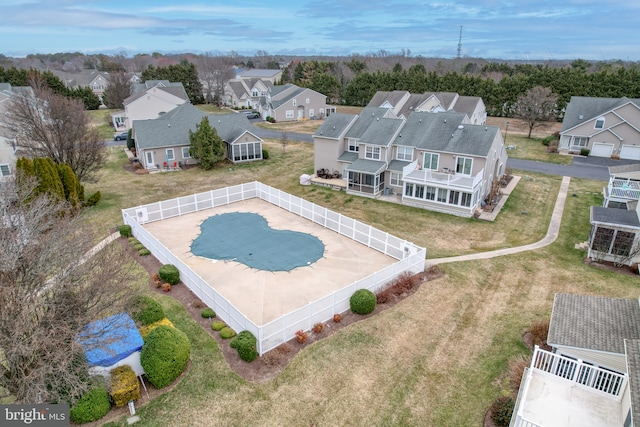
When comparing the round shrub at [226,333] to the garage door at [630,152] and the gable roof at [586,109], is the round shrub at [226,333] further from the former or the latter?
the garage door at [630,152]

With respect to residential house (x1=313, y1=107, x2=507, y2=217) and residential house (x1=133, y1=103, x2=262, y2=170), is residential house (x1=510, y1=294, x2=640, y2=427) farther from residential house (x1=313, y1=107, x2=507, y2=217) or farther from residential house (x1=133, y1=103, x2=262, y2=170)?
residential house (x1=133, y1=103, x2=262, y2=170)

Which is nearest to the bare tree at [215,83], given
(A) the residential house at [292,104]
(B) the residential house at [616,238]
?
(A) the residential house at [292,104]

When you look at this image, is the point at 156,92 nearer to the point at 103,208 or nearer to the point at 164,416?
the point at 103,208

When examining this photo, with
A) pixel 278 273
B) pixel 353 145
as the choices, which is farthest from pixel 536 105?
pixel 278 273

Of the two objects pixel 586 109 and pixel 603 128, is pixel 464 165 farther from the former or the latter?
pixel 586 109

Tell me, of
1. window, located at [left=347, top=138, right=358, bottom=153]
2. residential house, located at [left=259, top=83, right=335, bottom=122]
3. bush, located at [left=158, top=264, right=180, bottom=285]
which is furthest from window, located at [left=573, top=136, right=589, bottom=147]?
bush, located at [left=158, top=264, right=180, bottom=285]

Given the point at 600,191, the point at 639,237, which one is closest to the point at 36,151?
the point at 639,237
